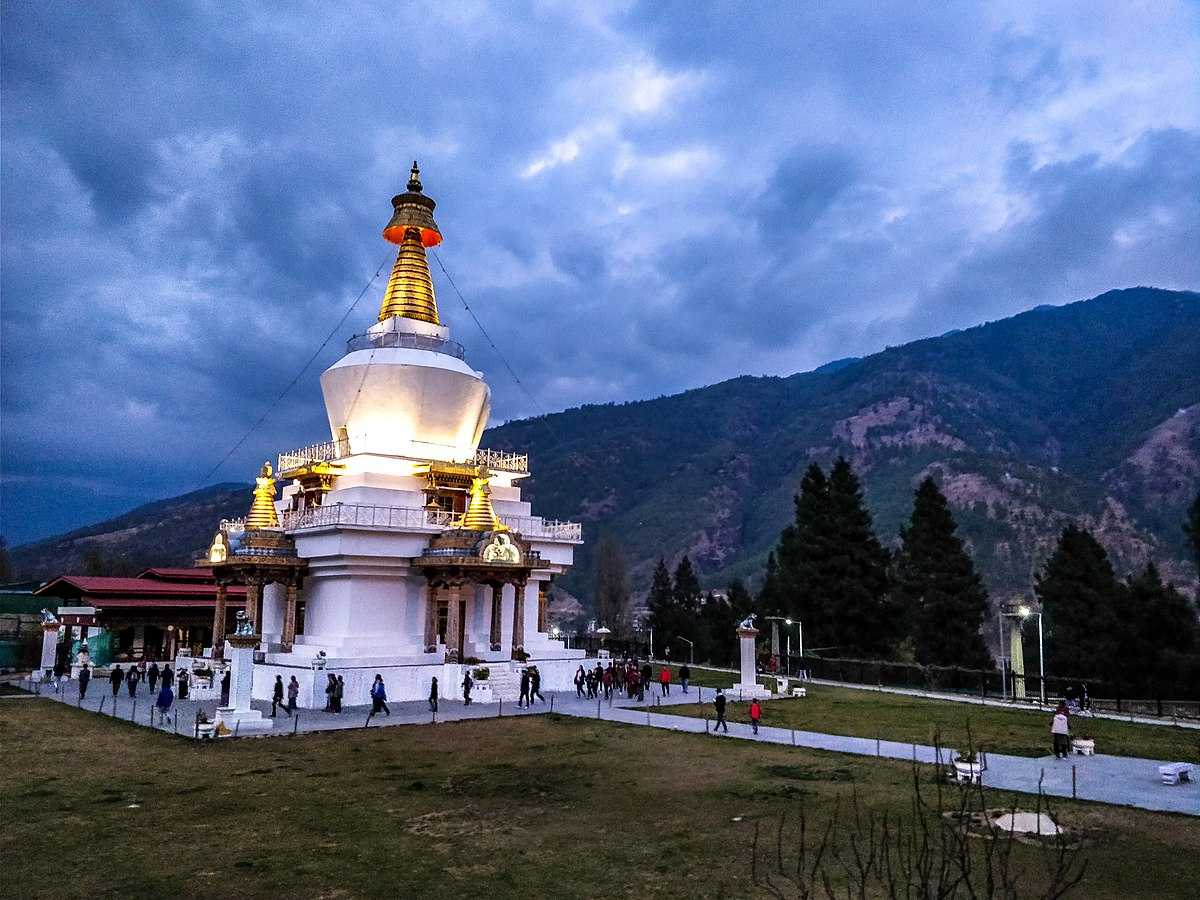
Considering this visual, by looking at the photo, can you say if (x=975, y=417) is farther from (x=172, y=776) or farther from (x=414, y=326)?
(x=172, y=776)

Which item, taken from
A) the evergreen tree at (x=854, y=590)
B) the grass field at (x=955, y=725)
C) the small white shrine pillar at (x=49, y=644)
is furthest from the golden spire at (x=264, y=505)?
the evergreen tree at (x=854, y=590)

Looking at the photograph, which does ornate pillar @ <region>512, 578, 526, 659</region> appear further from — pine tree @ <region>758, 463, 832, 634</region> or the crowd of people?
pine tree @ <region>758, 463, 832, 634</region>

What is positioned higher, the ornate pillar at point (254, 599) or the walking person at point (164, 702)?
the ornate pillar at point (254, 599)

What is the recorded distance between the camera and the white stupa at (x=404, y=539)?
33219mm

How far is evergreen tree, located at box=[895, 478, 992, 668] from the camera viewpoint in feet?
159

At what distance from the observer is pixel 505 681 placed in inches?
1287

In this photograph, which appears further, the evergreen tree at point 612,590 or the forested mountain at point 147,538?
the forested mountain at point 147,538

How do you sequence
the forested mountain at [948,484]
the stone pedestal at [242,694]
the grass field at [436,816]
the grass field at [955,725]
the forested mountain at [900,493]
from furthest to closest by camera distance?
the forested mountain at [900,493] < the forested mountain at [948,484] < the stone pedestal at [242,694] < the grass field at [955,725] < the grass field at [436,816]

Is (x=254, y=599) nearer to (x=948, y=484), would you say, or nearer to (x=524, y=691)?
(x=524, y=691)

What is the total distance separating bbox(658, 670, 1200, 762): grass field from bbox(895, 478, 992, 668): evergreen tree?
15.5 metres

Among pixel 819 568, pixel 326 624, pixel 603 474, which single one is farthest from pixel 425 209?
pixel 603 474

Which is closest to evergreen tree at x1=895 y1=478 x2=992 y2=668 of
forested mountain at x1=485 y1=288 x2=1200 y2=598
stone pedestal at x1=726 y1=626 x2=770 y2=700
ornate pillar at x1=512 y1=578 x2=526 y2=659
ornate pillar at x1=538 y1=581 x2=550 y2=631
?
stone pedestal at x1=726 y1=626 x2=770 y2=700

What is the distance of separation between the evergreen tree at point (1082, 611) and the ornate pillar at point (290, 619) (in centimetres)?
3506

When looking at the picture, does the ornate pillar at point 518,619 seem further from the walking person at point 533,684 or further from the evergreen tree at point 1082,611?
the evergreen tree at point 1082,611
